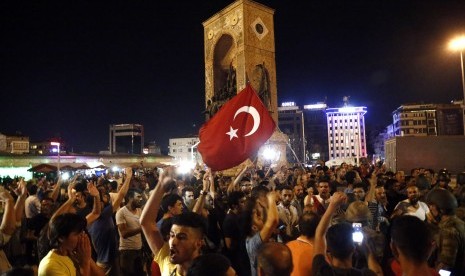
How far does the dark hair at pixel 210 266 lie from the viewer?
6.30 ft

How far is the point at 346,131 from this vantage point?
111 metres

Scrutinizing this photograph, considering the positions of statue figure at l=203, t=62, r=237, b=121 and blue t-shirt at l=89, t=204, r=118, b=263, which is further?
statue figure at l=203, t=62, r=237, b=121

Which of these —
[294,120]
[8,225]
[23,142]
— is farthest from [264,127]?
[294,120]

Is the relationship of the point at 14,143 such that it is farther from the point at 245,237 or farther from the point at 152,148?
the point at 245,237

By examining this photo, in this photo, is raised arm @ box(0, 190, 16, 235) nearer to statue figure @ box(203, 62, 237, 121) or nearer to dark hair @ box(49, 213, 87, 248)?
dark hair @ box(49, 213, 87, 248)

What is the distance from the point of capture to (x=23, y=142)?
7638cm

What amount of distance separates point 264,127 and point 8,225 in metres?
4.31

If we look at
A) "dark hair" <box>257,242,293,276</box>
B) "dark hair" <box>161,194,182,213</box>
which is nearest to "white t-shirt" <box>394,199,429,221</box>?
"dark hair" <box>161,194,182,213</box>

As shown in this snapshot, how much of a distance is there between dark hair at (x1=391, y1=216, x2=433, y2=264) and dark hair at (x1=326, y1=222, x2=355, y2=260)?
14.8 inches

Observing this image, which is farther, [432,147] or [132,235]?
[432,147]

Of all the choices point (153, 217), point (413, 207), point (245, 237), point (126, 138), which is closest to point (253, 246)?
point (245, 237)

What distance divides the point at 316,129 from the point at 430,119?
116ft

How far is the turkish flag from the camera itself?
6516 millimetres

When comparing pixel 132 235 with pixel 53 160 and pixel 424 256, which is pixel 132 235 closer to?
pixel 424 256
